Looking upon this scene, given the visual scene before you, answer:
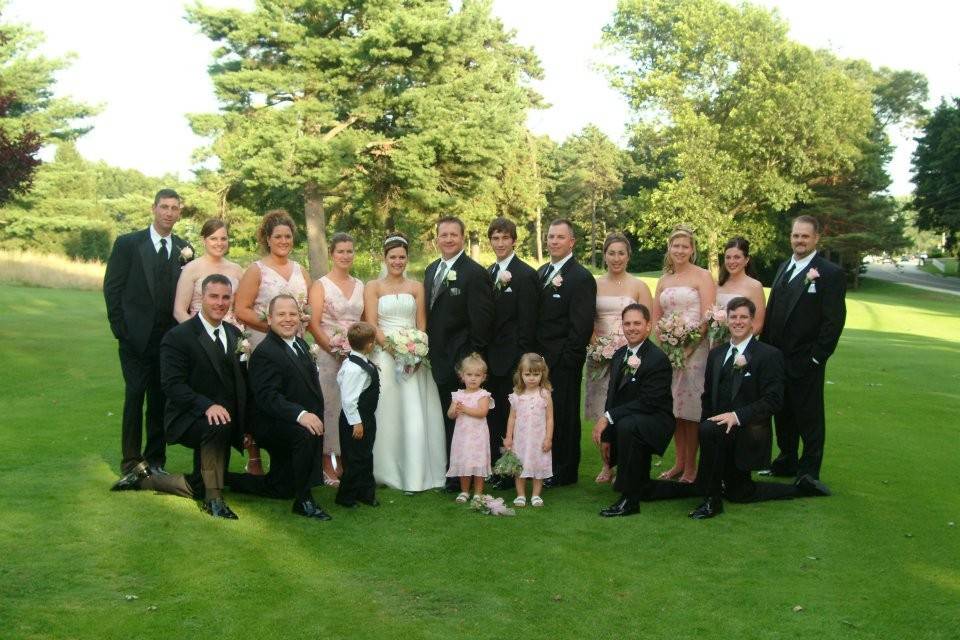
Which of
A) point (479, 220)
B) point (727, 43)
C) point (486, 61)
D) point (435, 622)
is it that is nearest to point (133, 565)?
point (435, 622)

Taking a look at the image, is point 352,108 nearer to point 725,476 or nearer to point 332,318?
point 332,318

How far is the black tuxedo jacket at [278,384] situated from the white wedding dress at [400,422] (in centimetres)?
91

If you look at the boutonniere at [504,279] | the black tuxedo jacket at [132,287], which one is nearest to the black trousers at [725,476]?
the boutonniere at [504,279]

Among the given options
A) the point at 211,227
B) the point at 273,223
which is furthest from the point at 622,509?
the point at 211,227

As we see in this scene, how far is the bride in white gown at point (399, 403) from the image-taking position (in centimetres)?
757

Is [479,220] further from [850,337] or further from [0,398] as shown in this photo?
[0,398]

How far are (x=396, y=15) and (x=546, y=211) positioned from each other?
4447 cm

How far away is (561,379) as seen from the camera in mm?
7629

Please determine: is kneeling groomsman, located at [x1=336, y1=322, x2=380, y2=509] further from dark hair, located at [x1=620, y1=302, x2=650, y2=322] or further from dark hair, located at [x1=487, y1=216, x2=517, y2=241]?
dark hair, located at [x1=620, y1=302, x2=650, y2=322]

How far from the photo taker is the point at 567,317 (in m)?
7.62

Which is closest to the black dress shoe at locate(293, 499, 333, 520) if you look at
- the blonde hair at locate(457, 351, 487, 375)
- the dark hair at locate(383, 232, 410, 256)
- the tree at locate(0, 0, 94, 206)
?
the blonde hair at locate(457, 351, 487, 375)

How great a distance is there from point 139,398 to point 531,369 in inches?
127

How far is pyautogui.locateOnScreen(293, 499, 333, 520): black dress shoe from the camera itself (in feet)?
21.3

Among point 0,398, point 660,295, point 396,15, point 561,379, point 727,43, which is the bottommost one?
point 0,398
